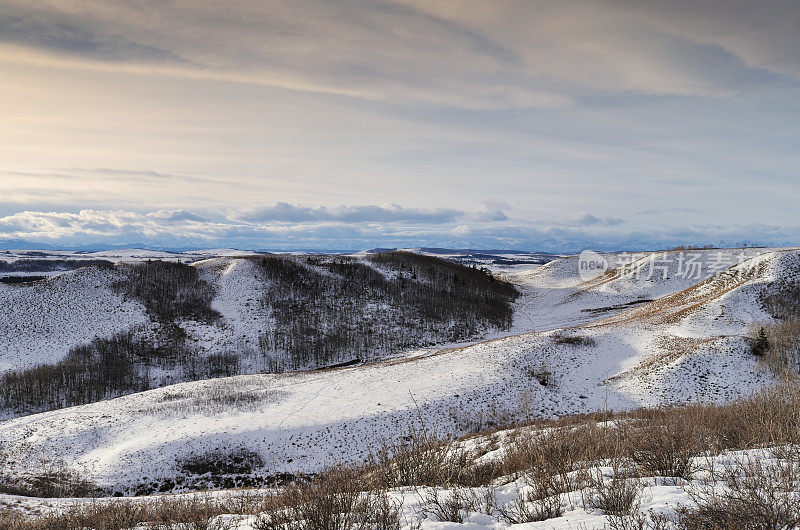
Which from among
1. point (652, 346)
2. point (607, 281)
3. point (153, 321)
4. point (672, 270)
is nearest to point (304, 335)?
point (153, 321)

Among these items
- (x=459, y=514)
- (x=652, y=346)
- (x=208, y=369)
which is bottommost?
(x=208, y=369)

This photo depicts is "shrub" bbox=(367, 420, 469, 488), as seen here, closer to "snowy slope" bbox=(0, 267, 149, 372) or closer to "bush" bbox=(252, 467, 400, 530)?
"bush" bbox=(252, 467, 400, 530)

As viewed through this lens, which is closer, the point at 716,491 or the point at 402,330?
the point at 716,491

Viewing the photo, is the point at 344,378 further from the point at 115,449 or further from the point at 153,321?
the point at 153,321

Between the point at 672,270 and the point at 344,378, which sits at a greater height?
the point at 672,270

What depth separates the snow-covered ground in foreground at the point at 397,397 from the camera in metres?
23.7

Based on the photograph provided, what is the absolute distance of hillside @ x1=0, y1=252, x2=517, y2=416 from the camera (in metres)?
45.9

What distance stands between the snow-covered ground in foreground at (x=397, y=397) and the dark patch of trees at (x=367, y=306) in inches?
668

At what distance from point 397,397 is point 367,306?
128 ft

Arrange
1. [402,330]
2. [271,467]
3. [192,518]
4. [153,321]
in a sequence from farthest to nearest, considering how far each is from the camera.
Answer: [402,330]
[153,321]
[271,467]
[192,518]

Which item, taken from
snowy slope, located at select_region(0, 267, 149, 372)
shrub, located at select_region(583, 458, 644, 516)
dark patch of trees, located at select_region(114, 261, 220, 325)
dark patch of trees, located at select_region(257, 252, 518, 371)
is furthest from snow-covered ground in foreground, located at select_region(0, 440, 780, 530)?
dark patch of trees, located at select_region(114, 261, 220, 325)

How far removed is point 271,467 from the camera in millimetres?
22531

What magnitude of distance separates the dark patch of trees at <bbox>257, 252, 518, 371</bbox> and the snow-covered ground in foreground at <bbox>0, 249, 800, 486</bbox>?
668 inches

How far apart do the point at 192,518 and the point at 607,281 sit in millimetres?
91465
